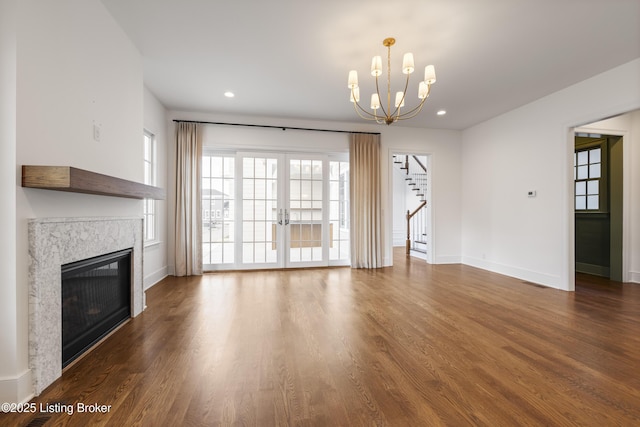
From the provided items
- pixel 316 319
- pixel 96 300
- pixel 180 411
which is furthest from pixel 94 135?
pixel 316 319

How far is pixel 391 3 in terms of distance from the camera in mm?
2361

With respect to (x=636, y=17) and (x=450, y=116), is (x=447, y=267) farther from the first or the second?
(x=636, y=17)

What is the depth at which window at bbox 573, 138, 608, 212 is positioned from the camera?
15.9ft

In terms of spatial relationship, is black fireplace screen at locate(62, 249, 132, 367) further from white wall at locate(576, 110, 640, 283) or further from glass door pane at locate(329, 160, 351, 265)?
white wall at locate(576, 110, 640, 283)

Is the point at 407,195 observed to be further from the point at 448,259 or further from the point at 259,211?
the point at 259,211

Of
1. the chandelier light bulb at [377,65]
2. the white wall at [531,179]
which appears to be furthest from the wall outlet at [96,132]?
the white wall at [531,179]

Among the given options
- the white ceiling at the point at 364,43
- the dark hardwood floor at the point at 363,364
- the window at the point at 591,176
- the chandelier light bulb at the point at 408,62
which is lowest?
the dark hardwood floor at the point at 363,364

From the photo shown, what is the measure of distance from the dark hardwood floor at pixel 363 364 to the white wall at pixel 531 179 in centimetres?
99

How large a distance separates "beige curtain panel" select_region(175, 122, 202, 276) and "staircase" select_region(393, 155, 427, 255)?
17.2 feet

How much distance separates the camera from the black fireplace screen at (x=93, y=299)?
2.02 metres

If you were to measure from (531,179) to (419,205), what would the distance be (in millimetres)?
4474

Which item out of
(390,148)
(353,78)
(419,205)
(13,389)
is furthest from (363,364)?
(419,205)

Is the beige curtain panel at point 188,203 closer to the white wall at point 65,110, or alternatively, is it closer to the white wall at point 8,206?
the white wall at point 65,110

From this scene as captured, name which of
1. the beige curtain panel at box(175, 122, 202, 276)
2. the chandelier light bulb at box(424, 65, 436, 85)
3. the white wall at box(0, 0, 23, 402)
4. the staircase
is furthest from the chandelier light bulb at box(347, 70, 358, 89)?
the staircase
